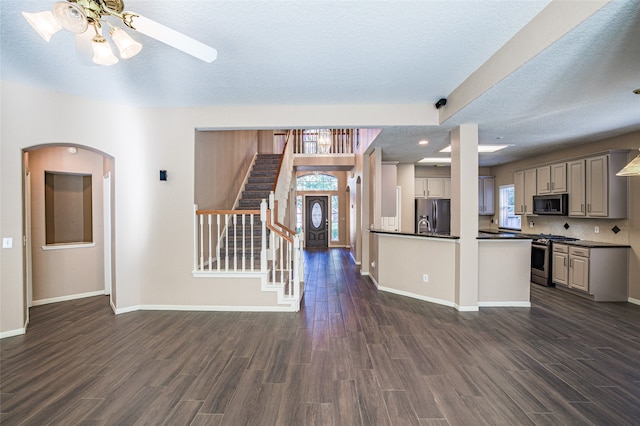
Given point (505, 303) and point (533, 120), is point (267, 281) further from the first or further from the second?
point (533, 120)

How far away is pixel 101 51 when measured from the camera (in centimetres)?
186

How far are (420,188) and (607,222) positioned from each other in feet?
11.4

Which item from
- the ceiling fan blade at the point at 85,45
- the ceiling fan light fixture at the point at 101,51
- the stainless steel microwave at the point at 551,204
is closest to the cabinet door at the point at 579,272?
the stainless steel microwave at the point at 551,204

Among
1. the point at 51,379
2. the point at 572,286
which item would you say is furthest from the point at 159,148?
the point at 572,286

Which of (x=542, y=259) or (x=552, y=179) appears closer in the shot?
(x=542, y=259)

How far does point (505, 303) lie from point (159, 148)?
5.28 m

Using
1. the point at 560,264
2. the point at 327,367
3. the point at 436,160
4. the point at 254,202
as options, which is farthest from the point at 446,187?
the point at 327,367

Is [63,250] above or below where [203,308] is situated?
above

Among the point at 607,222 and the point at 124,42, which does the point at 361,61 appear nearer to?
the point at 124,42

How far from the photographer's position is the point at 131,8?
2.03 m

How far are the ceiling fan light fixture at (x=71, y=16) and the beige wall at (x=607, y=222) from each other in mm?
6465

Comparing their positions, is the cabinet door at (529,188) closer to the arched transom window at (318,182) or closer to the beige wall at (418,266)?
the beige wall at (418,266)

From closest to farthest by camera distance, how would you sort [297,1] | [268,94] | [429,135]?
[297,1] → [268,94] → [429,135]

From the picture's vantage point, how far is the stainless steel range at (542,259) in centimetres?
502
